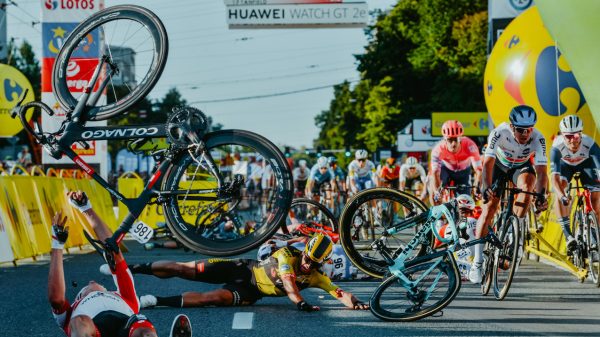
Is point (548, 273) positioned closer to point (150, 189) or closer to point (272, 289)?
point (272, 289)

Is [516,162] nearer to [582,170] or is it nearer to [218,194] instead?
[582,170]

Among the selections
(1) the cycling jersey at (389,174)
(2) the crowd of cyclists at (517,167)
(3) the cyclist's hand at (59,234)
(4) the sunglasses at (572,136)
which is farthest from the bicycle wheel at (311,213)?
(1) the cycling jersey at (389,174)

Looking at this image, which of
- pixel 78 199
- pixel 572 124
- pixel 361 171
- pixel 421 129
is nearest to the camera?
pixel 78 199

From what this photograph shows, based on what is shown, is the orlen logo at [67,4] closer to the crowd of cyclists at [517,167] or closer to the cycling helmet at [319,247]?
the crowd of cyclists at [517,167]

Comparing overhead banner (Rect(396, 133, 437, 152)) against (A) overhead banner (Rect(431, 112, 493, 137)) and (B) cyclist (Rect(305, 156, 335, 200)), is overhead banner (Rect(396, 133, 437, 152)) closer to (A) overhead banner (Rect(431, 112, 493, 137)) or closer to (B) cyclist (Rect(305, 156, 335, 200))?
(A) overhead banner (Rect(431, 112, 493, 137))

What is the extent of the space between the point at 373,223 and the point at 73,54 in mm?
4194

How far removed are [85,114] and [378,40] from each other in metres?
62.1

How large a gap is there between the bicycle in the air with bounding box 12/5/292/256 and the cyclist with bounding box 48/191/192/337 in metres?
0.32

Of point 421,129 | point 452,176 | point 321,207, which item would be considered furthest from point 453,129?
point 421,129

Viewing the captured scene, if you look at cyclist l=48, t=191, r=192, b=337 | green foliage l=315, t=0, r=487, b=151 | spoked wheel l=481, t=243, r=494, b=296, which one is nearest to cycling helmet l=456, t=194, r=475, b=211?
spoked wheel l=481, t=243, r=494, b=296

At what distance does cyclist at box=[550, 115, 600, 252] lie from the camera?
40.1 feet

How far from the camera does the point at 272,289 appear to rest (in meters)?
10.5

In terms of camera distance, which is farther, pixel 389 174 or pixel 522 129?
pixel 389 174

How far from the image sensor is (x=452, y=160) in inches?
539
